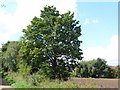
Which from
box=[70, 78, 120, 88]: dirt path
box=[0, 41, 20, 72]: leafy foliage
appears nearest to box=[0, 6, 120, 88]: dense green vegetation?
box=[70, 78, 120, 88]: dirt path

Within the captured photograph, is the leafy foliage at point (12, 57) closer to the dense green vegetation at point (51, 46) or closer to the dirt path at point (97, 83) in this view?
the dense green vegetation at point (51, 46)

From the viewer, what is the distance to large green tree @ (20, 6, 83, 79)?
1038 inches

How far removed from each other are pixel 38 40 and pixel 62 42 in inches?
79.6

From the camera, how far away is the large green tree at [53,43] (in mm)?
26359

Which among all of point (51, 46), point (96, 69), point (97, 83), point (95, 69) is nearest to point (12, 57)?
point (95, 69)

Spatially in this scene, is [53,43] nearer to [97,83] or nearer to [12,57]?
[97,83]

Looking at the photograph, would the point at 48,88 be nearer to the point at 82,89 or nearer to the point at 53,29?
the point at 82,89

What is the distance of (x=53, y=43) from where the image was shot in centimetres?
2614

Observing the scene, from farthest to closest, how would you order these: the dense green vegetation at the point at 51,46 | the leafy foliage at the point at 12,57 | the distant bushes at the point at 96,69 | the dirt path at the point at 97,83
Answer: the distant bushes at the point at 96,69 < the leafy foliage at the point at 12,57 < the dense green vegetation at the point at 51,46 < the dirt path at the point at 97,83

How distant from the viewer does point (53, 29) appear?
26734 mm

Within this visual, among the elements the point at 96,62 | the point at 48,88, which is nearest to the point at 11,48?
the point at 96,62

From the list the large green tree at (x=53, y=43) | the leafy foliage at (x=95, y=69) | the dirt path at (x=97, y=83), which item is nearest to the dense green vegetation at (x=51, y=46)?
the large green tree at (x=53, y=43)

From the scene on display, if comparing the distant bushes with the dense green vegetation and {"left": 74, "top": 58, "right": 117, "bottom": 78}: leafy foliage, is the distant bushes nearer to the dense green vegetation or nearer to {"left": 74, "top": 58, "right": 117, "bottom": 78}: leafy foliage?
{"left": 74, "top": 58, "right": 117, "bottom": 78}: leafy foliage

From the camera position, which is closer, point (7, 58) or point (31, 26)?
point (31, 26)
